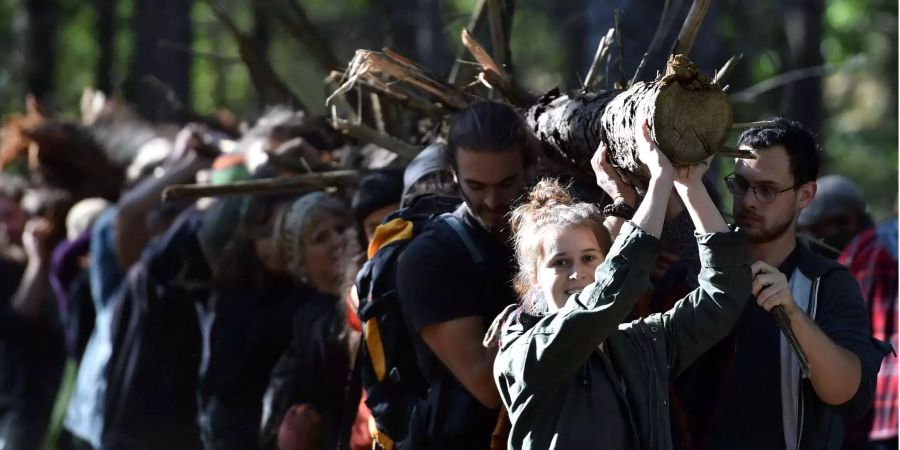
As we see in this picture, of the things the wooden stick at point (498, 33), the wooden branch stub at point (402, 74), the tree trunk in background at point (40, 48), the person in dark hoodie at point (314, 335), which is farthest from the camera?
the tree trunk in background at point (40, 48)

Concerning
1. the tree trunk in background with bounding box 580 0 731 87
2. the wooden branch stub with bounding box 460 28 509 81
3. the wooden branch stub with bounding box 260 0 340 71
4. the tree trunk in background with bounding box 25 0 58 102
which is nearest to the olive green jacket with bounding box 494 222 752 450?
the wooden branch stub with bounding box 460 28 509 81

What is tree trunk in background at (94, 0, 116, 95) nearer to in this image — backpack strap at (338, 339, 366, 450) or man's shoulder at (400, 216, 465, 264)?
backpack strap at (338, 339, 366, 450)

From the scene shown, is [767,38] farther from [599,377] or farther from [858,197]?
[599,377]

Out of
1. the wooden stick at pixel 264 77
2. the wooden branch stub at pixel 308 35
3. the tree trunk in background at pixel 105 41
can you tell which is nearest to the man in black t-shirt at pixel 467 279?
the wooden branch stub at pixel 308 35

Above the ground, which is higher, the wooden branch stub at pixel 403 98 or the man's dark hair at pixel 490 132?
the man's dark hair at pixel 490 132

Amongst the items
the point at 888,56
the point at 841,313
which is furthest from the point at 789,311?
the point at 888,56

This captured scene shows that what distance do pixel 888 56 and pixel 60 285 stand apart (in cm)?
2046

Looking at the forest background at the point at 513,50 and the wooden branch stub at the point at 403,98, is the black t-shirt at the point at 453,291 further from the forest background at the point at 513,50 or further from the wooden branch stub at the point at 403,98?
the wooden branch stub at the point at 403,98

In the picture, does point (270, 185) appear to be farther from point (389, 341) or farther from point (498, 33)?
point (389, 341)

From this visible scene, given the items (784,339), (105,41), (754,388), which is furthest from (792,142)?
(105,41)

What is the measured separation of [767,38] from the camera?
22.0m

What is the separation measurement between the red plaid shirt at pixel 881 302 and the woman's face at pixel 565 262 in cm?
327

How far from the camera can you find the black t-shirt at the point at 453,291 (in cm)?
510

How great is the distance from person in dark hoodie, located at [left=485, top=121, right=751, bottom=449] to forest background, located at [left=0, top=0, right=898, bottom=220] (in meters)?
1.38
